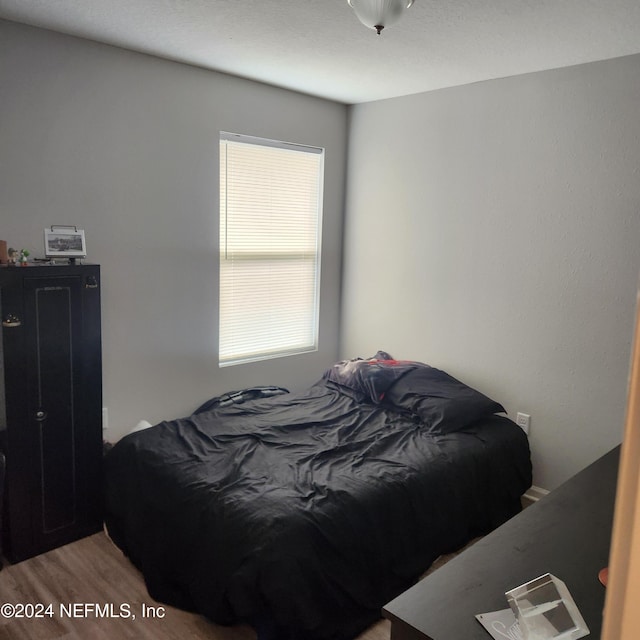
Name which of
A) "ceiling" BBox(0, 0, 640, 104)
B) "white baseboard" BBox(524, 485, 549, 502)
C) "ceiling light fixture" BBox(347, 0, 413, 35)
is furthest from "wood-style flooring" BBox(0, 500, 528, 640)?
"ceiling" BBox(0, 0, 640, 104)

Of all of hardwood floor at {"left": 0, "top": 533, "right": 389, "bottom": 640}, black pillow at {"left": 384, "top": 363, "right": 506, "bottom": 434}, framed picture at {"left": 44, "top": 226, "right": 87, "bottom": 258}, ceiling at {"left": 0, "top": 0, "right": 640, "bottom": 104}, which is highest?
ceiling at {"left": 0, "top": 0, "right": 640, "bottom": 104}

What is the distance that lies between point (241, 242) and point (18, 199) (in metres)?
1.34

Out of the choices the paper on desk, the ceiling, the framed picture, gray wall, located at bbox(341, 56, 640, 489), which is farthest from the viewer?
gray wall, located at bbox(341, 56, 640, 489)

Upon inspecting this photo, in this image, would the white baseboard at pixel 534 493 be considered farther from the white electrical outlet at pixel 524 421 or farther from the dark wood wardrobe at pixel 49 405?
the dark wood wardrobe at pixel 49 405

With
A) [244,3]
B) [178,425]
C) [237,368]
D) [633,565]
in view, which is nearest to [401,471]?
[178,425]

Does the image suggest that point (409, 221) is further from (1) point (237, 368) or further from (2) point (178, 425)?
(2) point (178, 425)

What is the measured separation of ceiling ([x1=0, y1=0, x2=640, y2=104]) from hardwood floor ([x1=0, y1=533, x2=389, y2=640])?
2433 millimetres

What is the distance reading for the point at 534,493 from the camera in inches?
127

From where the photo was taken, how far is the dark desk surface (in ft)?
4.11

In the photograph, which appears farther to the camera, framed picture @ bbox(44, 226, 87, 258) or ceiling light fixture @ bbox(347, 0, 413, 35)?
framed picture @ bbox(44, 226, 87, 258)

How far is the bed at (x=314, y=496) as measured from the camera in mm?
2068

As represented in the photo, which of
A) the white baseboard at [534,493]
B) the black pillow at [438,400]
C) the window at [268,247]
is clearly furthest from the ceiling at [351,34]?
the white baseboard at [534,493]

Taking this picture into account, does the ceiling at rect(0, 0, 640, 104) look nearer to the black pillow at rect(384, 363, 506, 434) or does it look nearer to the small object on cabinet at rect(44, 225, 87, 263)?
the small object on cabinet at rect(44, 225, 87, 263)

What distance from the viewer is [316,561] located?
82.0 inches
